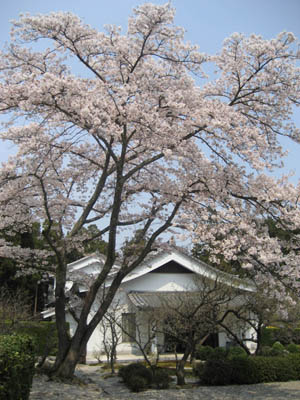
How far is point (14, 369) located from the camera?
16.4ft

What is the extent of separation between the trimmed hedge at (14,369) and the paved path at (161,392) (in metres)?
2.23

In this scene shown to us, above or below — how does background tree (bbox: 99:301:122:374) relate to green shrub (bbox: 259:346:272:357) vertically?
above

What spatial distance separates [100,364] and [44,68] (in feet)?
39.3

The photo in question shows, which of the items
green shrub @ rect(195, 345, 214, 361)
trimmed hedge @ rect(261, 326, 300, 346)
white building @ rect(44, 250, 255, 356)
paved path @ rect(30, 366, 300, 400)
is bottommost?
paved path @ rect(30, 366, 300, 400)

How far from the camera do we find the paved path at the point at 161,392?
8445 mm

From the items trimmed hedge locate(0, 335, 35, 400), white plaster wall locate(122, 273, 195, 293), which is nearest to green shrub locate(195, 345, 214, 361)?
white plaster wall locate(122, 273, 195, 293)

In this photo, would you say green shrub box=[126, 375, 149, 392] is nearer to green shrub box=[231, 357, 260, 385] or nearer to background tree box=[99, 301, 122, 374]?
background tree box=[99, 301, 122, 374]

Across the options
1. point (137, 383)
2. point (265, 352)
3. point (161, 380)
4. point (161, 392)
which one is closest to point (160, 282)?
point (265, 352)

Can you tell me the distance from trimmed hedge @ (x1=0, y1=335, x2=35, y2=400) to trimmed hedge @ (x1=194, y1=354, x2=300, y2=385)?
20.7ft

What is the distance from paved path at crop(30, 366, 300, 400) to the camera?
8.45m

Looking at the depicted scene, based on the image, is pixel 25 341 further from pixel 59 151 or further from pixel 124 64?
pixel 124 64

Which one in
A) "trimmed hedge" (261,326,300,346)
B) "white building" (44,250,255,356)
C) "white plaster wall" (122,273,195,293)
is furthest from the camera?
"white plaster wall" (122,273,195,293)

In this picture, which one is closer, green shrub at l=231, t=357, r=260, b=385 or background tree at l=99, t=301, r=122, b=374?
green shrub at l=231, t=357, r=260, b=385

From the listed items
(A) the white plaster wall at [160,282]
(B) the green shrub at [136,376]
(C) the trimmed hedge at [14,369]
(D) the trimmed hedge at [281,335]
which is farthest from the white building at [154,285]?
(C) the trimmed hedge at [14,369]
